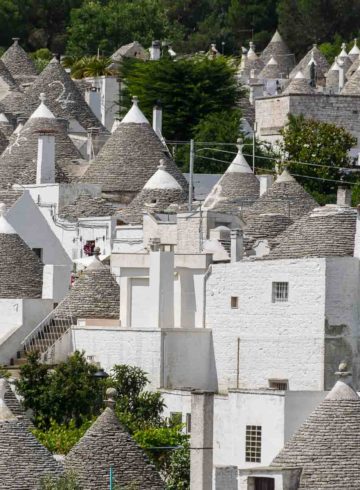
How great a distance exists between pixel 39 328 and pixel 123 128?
1874 cm

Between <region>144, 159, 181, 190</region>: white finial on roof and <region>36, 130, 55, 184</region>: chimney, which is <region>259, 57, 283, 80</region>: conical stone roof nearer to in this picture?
<region>36, 130, 55, 184</region>: chimney

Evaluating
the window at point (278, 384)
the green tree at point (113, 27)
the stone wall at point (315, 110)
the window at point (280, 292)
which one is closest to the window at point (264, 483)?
the window at point (278, 384)

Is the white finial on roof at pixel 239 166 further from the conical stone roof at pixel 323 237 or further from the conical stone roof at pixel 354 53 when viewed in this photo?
the conical stone roof at pixel 354 53

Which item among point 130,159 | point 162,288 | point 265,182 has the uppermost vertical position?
point 130,159

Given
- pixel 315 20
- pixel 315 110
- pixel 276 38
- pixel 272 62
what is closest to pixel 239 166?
pixel 315 110

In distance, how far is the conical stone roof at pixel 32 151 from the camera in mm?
81062

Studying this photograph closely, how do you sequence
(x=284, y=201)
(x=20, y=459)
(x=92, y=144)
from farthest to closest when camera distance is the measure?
(x=92, y=144)
(x=284, y=201)
(x=20, y=459)

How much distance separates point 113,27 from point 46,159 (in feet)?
147

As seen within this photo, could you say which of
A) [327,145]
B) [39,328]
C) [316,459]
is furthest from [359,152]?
[316,459]

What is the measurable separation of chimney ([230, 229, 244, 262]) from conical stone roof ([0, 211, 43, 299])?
5159 mm

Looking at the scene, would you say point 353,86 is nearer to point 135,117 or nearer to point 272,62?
point 135,117

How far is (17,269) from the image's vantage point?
67000 mm

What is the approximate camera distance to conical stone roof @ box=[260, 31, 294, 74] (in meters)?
123

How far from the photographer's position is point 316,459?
46469 mm
